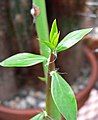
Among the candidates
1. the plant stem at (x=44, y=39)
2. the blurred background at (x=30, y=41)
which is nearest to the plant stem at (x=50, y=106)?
the plant stem at (x=44, y=39)

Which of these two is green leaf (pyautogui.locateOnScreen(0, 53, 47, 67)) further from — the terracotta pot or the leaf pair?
the terracotta pot

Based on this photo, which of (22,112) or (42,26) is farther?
(22,112)

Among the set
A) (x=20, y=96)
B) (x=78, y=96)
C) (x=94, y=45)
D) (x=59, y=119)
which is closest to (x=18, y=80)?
(x=20, y=96)

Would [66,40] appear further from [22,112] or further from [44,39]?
[22,112]

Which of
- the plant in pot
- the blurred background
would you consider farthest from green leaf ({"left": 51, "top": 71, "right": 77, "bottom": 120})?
the blurred background

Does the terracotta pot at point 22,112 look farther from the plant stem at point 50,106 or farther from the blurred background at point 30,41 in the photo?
the plant stem at point 50,106

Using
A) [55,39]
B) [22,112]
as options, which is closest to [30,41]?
[22,112]
